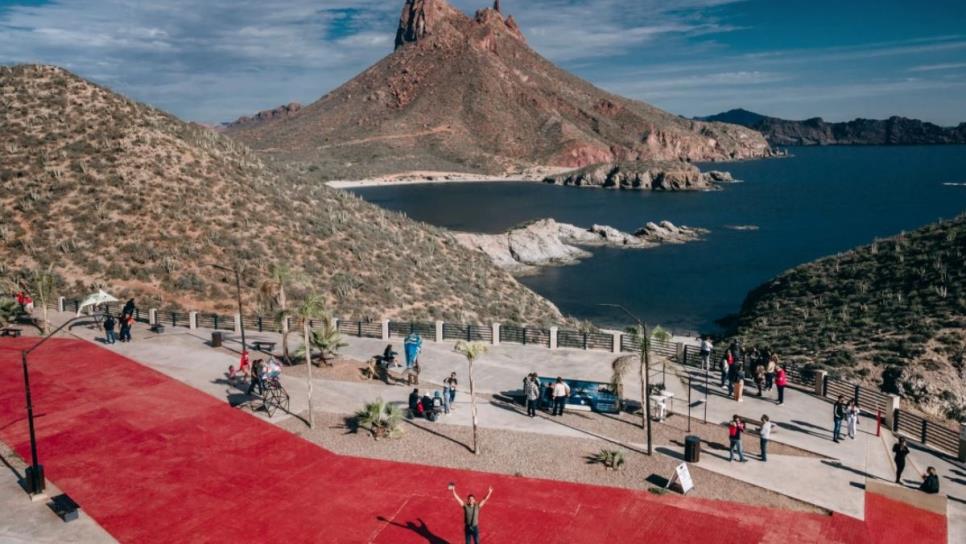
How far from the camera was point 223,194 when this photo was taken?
152 ft

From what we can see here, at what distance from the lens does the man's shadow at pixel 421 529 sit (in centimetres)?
1501

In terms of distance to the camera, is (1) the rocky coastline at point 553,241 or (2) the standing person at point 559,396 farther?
(1) the rocky coastline at point 553,241

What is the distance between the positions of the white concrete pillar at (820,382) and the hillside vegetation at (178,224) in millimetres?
21810

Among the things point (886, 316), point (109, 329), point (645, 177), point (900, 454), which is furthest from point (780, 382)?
point (645, 177)

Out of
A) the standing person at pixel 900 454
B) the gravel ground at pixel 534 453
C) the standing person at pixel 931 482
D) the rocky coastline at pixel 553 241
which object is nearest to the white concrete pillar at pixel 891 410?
the standing person at pixel 900 454

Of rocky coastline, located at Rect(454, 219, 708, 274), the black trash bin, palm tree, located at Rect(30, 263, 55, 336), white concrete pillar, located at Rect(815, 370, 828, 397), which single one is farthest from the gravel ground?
rocky coastline, located at Rect(454, 219, 708, 274)

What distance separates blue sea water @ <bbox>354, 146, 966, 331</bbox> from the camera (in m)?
66.8

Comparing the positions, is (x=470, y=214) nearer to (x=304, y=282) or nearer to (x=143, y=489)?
(x=304, y=282)

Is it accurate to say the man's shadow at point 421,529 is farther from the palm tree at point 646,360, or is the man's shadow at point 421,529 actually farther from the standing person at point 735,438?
the standing person at point 735,438

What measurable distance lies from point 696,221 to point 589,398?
99.1 meters

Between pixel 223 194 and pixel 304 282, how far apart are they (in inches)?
920

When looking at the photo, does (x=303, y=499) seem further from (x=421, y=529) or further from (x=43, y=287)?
(x=43, y=287)

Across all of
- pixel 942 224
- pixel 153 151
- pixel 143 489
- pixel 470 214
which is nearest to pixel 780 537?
pixel 143 489

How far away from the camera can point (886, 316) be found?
3444 cm
